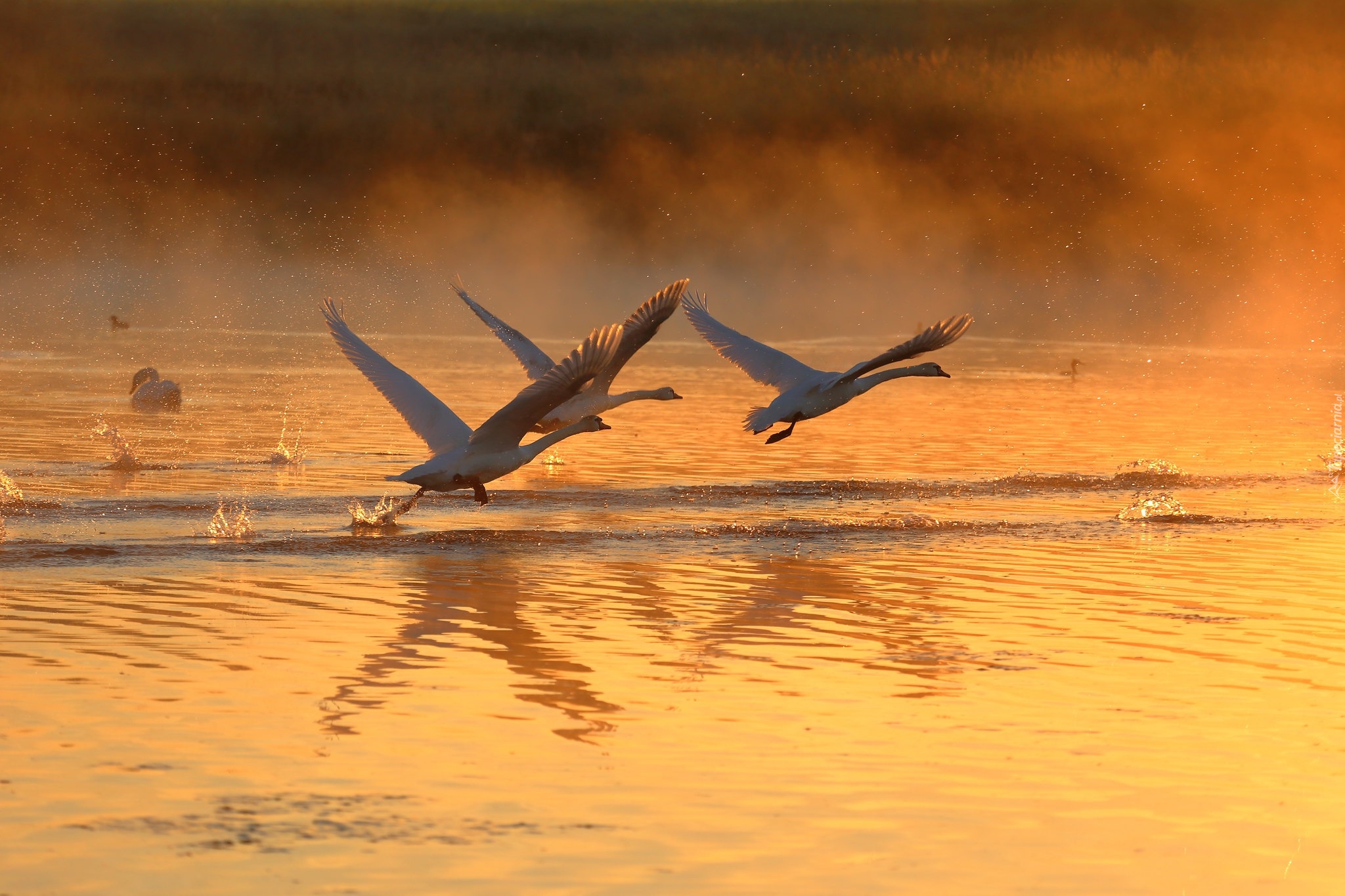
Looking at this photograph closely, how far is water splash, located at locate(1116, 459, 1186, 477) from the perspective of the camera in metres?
25.0

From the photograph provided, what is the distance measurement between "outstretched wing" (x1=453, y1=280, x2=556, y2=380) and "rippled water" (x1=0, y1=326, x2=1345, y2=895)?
4.86ft

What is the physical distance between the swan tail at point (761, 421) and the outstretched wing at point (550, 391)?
3041mm

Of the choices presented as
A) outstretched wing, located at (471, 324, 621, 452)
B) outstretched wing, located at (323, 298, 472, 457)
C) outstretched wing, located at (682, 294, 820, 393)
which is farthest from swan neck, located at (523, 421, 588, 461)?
outstretched wing, located at (682, 294, 820, 393)

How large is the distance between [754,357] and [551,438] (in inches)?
156

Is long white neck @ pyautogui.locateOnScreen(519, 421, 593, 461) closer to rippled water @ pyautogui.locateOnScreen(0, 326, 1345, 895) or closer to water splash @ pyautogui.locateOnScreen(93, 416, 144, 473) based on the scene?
rippled water @ pyautogui.locateOnScreen(0, 326, 1345, 895)

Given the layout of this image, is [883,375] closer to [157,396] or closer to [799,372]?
[799,372]

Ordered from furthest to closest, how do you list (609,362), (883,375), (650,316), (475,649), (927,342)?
1. (883,375)
2. (927,342)
3. (650,316)
4. (609,362)
5. (475,649)

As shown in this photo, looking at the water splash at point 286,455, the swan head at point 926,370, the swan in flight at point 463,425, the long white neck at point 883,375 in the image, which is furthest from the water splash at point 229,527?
the swan head at point 926,370

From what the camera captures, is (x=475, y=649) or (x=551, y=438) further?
(x=551, y=438)

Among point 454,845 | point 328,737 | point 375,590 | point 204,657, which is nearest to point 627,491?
point 375,590

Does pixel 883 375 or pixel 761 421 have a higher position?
pixel 883 375

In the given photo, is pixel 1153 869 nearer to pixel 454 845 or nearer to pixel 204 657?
pixel 454 845

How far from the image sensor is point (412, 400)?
17688 mm

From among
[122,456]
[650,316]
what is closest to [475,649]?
[650,316]
